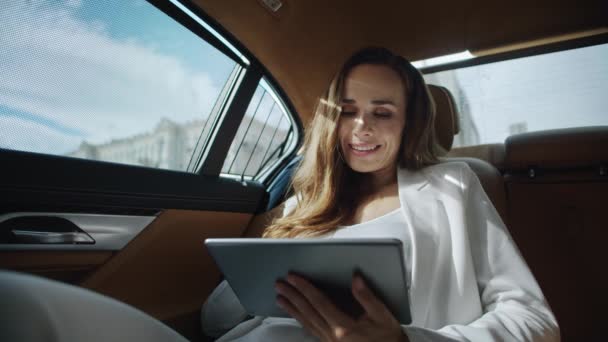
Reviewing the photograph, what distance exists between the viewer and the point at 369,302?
2.48 ft

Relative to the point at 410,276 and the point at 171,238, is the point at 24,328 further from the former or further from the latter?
the point at 171,238

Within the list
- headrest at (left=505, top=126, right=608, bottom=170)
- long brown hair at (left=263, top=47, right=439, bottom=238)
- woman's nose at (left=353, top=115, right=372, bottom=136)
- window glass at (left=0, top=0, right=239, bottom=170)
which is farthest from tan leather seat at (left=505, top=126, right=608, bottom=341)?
window glass at (left=0, top=0, right=239, bottom=170)

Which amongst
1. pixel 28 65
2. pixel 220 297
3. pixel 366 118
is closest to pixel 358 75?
pixel 366 118

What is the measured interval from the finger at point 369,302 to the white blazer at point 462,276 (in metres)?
0.08

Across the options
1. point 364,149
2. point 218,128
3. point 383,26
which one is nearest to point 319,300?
point 364,149

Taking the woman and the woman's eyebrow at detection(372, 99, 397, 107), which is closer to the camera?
the woman

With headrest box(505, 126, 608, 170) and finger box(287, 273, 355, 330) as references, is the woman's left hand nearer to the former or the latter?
finger box(287, 273, 355, 330)

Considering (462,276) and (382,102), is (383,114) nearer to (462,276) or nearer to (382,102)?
(382,102)

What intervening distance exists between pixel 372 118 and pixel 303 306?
809 millimetres

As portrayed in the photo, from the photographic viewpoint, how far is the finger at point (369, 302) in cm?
75

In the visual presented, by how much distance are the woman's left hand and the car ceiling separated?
1453 millimetres

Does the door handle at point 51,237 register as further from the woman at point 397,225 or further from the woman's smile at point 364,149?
the woman's smile at point 364,149

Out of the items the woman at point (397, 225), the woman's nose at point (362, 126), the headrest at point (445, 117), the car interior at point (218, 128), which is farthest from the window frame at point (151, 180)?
the headrest at point (445, 117)

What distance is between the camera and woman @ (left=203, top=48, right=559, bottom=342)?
33.5 inches
